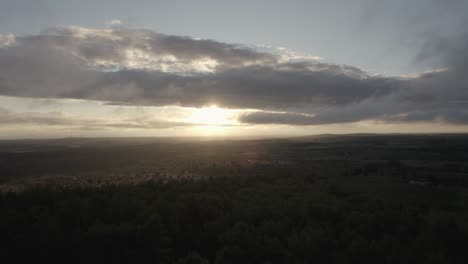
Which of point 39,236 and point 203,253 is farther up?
point 39,236

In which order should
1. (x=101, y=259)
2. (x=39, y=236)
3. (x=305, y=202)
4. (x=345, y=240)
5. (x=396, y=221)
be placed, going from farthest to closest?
(x=305, y=202) < (x=396, y=221) < (x=345, y=240) < (x=39, y=236) < (x=101, y=259)

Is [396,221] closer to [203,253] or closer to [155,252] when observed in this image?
[203,253]

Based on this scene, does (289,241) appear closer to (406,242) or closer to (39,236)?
(406,242)

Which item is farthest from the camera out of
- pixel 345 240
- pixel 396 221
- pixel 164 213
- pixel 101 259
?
pixel 164 213

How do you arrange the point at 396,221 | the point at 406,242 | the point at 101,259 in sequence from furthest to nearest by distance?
the point at 396,221 → the point at 406,242 → the point at 101,259

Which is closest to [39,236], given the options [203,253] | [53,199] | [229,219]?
[203,253]

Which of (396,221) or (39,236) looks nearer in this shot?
(39,236)

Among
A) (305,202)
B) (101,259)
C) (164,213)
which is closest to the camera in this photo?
(101,259)

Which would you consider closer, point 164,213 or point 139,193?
point 164,213

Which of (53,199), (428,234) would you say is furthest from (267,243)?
(53,199)
